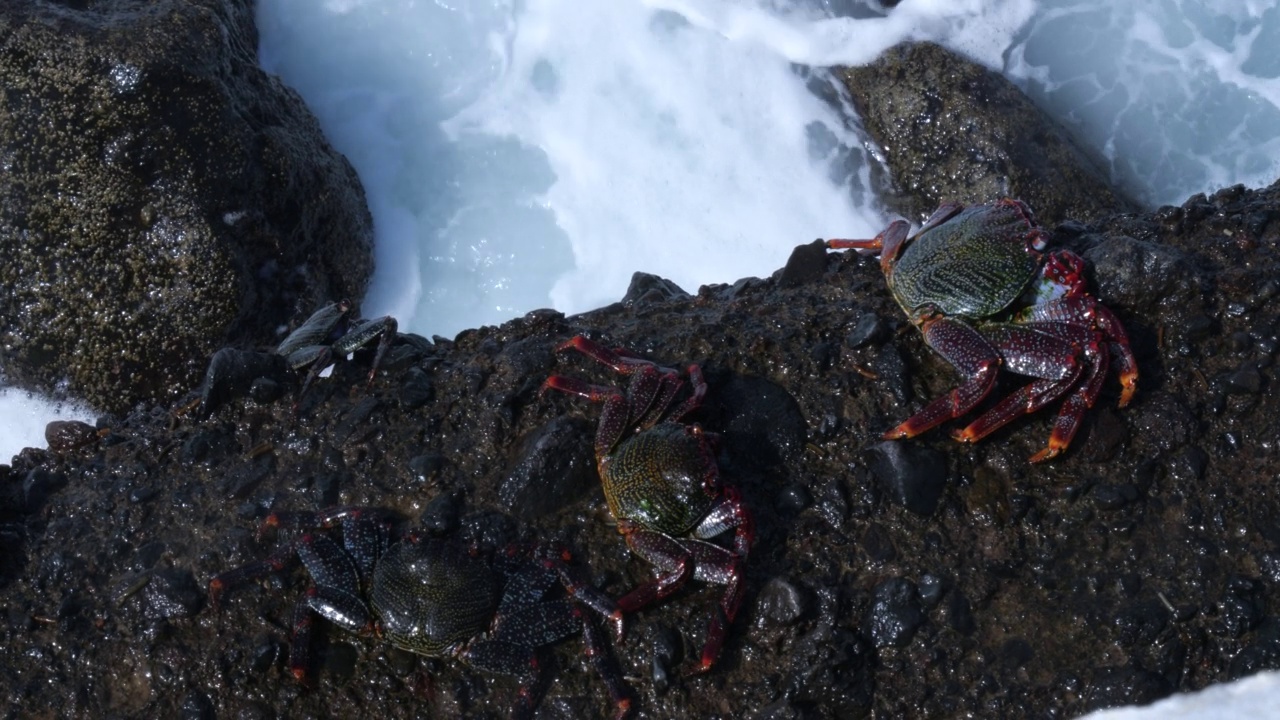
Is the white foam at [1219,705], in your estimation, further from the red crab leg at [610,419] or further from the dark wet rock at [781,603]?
the red crab leg at [610,419]

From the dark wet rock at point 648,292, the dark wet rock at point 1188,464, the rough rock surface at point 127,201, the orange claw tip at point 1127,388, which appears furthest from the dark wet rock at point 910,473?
the rough rock surface at point 127,201

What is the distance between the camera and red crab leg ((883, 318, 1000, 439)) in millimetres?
3873

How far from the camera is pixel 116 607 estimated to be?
376 centimetres

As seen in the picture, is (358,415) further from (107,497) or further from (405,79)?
(405,79)

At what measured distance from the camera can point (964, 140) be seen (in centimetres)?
716

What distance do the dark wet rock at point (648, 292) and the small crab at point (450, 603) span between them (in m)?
1.54

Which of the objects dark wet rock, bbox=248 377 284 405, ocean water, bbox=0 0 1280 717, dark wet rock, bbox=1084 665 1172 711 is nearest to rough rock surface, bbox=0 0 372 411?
ocean water, bbox=0 0 1280 717

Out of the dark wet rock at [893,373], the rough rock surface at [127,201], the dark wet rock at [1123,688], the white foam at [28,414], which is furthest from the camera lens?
the white foam at [28,414]

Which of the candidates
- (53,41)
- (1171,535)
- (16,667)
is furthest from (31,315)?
(1171,535)

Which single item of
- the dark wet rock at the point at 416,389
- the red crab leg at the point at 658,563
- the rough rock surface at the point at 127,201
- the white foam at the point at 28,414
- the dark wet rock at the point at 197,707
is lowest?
the dark wet rock at the point at 197,707

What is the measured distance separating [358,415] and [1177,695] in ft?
10.2

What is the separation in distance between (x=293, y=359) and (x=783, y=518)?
2.12 metres

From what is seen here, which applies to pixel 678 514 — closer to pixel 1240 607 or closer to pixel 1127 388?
pixel 1127 388

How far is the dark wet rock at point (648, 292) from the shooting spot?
4.89m
